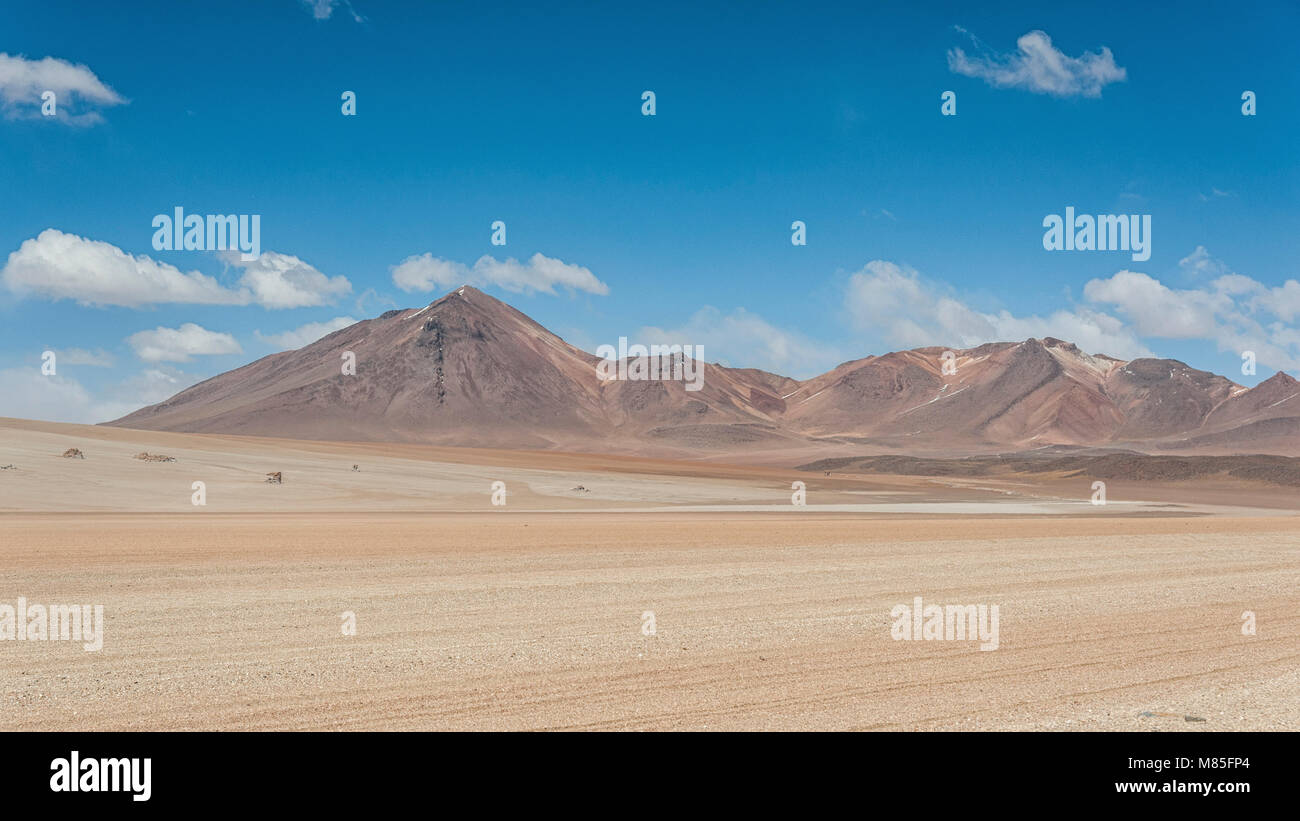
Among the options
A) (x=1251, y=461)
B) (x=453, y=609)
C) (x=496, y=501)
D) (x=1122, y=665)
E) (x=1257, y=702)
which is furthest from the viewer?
(x=1251, y=461)

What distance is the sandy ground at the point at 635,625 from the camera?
8984 millimetres

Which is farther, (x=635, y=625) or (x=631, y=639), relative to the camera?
(x=635, y=625)

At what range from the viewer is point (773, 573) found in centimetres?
2006

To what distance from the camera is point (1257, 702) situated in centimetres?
930

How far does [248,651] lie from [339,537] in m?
→ 16.9

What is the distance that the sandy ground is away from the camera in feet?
29.5

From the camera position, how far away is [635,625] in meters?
13.5
